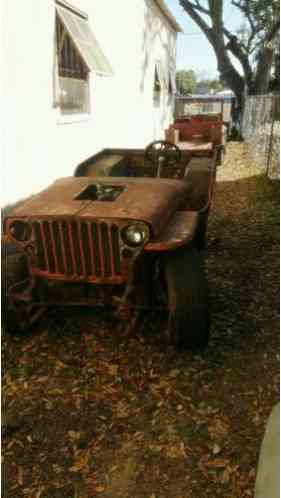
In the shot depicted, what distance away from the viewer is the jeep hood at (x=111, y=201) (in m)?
2.88

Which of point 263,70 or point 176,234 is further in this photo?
point 263,70

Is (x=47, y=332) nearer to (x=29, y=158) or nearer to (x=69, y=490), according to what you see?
(x=69, y=490)

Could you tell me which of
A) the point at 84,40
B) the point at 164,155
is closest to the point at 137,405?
the point at 164,155

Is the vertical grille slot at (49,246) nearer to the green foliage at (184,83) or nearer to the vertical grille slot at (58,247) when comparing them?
the vertical grille slot at (58,247)

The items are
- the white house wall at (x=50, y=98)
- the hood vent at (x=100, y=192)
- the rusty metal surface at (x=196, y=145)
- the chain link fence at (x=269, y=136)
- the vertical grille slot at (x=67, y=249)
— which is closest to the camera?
the vertical grille slot at (x=67, y=249)

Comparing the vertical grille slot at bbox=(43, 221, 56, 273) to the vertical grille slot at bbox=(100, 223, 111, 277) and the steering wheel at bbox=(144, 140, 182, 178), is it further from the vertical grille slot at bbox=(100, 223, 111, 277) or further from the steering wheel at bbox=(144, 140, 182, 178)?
the steering wheel at bbox=(144, 140, 182, 178)

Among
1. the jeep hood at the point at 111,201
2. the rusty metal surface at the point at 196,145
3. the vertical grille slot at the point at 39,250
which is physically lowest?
the vertical grille slot at the point at 39,250

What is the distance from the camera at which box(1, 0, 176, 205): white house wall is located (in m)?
4.37

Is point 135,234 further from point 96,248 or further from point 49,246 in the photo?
point 49,246

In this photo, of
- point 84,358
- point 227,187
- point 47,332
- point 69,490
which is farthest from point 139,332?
point 227,187

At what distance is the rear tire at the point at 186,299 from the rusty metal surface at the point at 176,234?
0.15 metres

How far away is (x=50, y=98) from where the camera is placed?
5320 mm

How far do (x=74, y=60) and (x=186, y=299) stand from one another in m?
4.98

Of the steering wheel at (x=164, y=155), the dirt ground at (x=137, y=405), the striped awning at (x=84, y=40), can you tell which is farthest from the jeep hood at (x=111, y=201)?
the striped awning at (x=84, y=40)
